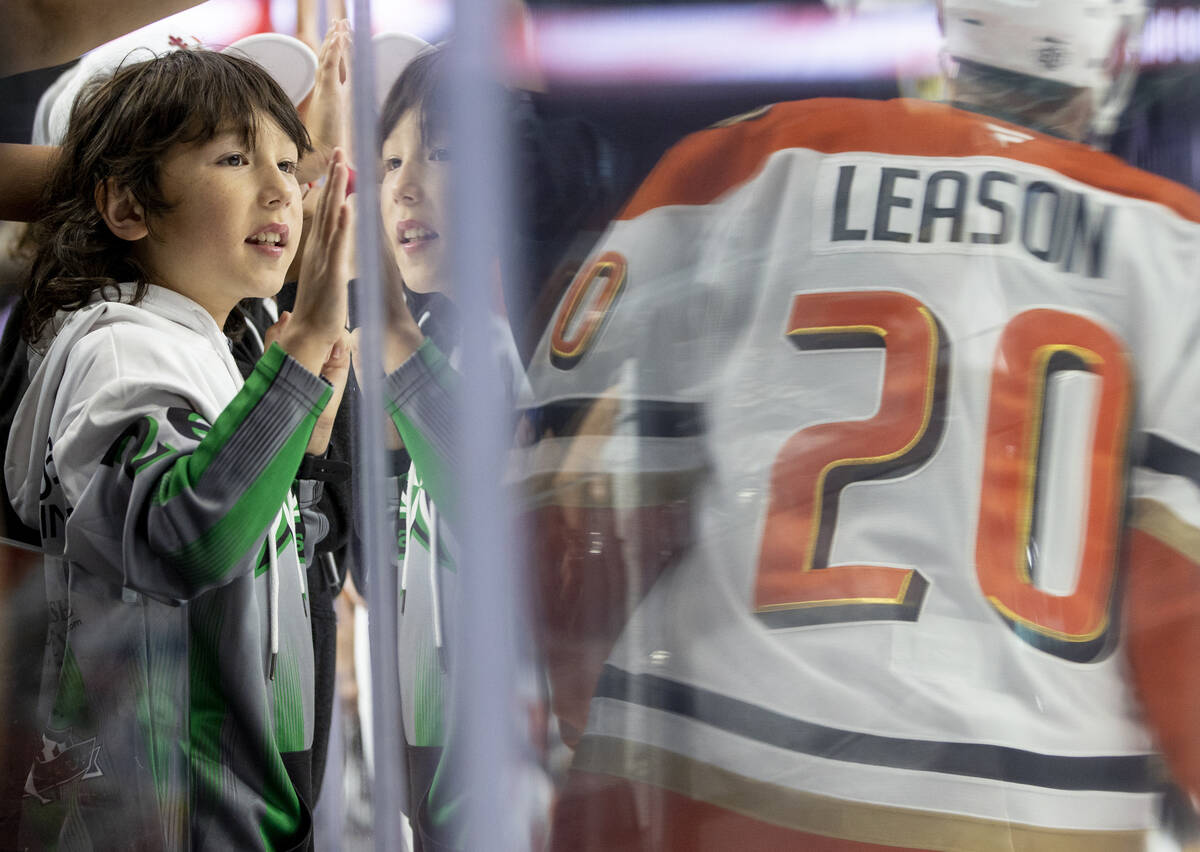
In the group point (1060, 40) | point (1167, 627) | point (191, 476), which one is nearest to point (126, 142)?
point (191, 476)

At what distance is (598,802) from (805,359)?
0.29 meters

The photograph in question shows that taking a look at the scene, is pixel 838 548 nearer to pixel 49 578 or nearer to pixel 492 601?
pixel 492 601

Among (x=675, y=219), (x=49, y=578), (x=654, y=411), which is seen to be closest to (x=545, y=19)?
(x=675, y=219)

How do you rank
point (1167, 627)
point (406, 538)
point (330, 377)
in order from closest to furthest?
point (1167, 627), point (406, 538), point (330, 377)

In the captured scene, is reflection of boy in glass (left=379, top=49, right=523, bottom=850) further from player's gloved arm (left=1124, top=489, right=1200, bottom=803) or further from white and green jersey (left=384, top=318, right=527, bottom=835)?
player's gloved arm (left=1124, top=489, right=1200, bottom=803)

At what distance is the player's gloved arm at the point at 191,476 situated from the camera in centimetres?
86

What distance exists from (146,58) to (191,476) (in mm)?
364

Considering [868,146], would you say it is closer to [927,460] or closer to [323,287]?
[927,460]

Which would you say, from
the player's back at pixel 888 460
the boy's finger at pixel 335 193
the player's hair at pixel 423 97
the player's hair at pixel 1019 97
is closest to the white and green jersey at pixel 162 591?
the boy's finger at pixel 335 193

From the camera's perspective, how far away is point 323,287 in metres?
0.86

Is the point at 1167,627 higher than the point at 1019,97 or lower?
lower

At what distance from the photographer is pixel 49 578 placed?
945 millimetres

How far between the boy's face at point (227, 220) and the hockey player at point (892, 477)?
0.35m

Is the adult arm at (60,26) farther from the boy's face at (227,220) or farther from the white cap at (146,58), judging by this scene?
the boy's face at (227,220)
